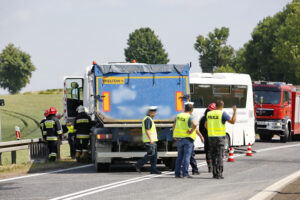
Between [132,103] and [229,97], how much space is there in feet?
27.6

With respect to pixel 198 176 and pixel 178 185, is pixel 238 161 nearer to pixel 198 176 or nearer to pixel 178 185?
pixel 198 176

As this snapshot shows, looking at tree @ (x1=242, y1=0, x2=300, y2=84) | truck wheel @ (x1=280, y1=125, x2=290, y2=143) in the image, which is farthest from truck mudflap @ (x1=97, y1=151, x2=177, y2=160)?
tree @ (x1=242, y1=0, x2=300, y2=84)

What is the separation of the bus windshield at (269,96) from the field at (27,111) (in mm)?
18533

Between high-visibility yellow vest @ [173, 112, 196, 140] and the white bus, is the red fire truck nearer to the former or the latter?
the white bus

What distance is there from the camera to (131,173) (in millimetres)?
15766

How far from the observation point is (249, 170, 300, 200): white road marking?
34.4 feet

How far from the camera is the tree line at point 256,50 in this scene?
5562cm

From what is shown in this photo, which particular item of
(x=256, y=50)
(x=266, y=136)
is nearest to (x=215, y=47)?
(x=256, y=50)

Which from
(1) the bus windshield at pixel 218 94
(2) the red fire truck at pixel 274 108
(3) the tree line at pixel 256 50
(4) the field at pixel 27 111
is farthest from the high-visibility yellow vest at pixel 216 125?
(3) the tree line at pixel 256 50

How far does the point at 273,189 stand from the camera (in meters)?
11.5

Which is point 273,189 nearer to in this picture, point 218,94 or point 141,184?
point 141,184

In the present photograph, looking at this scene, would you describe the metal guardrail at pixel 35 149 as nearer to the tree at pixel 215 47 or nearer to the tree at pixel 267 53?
the tree at pixel 267 53

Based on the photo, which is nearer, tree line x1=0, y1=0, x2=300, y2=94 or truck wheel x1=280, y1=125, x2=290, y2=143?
truck wheel x1=280, y1=125, x2=290, y2=143

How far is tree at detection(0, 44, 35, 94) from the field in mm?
37665
